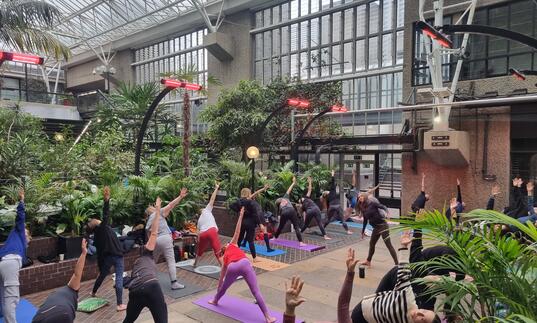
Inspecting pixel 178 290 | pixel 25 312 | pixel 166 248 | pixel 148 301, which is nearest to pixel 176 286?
pixel 178 290

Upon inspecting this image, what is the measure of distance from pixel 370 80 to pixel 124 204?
1696 cm

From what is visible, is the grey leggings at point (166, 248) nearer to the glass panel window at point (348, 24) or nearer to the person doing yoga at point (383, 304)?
the person doing yoga at point (383, 304)

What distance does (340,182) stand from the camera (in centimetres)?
1659

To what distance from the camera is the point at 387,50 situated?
2173 cm

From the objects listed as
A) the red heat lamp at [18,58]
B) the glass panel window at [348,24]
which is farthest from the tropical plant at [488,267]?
the glass panel window at [348,24]

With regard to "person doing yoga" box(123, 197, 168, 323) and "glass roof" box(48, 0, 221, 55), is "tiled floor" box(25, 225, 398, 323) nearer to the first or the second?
"person doing yoga" box(123, 197, 168, 323)

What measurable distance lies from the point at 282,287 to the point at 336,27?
802 inches

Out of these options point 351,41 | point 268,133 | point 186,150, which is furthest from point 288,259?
point 351,41

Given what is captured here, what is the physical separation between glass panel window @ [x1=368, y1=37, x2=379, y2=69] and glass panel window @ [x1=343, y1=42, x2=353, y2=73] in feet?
4.16

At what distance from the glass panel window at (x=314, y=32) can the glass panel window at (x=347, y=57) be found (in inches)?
87.1

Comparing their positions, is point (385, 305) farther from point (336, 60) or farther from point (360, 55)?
point (336, 60)

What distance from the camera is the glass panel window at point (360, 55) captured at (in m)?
22.7

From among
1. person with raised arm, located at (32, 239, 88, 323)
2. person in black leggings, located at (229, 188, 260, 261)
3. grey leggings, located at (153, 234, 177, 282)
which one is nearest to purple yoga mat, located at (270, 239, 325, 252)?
person in black leggings, located at (229, 188, 260, 261)

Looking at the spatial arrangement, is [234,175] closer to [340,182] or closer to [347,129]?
[340,182]
